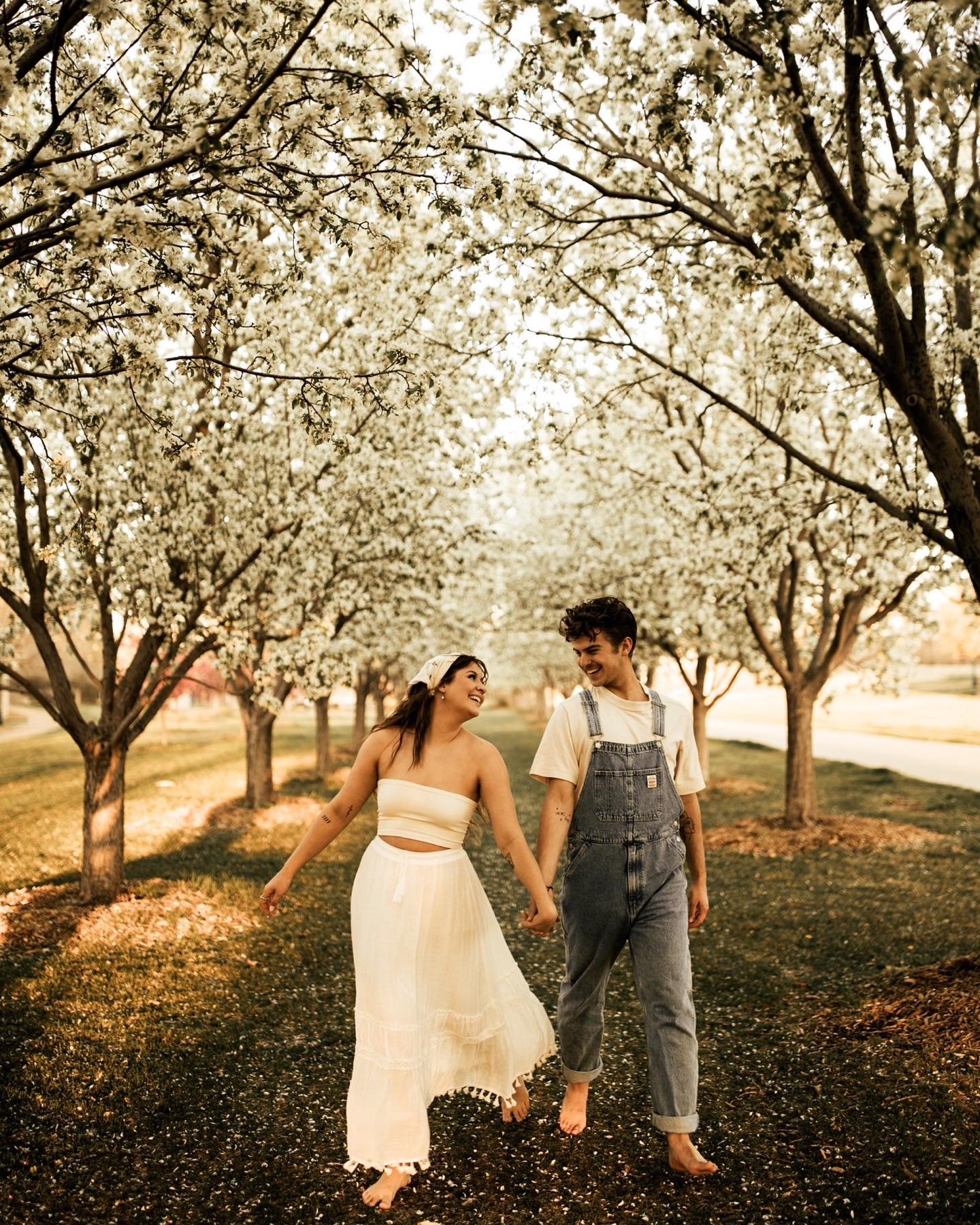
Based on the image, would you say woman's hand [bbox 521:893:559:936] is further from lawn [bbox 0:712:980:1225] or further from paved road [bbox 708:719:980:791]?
paved road [bbox 708:719:980:791]

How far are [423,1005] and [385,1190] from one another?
877 millimetres

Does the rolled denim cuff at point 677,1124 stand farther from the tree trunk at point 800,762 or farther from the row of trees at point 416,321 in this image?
the tree trunk at point 800,762

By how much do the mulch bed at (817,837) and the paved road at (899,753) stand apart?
832cm

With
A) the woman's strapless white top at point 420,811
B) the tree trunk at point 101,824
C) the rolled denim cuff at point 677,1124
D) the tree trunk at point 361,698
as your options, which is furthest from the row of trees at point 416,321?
the tree trunk at point 361,698

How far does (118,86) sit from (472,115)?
293cm

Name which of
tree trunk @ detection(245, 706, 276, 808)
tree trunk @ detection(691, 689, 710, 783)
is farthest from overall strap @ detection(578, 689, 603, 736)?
tree trunk @ detection(691, 689, 710, 783)

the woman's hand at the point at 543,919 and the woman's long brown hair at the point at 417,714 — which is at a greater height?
the woman's long brown hair at the point at 417,714

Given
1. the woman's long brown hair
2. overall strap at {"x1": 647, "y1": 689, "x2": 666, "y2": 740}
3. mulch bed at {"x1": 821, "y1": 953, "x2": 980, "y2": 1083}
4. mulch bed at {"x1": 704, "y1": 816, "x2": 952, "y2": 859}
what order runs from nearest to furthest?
the woman's long brown hair
overall strap at {"x1": 647, "y1": 689, "x2": 666, "y2": 740}
mulch bed at {"x1": 821, "y1": 953, "x2": 980, "y2": 1083}
mulch bed at {"x1": 704, "y1": 816, "x2": 952, "y2": 859}

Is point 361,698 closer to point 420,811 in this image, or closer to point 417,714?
point 417,714

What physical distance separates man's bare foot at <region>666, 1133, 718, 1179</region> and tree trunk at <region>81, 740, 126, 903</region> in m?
7.42

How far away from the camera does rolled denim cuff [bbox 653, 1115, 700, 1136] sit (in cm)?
491

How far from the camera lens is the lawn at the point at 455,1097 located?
188 inches

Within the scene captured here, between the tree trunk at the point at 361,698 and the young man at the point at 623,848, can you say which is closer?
the young man at the point at 623,848

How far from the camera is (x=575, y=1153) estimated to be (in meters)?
5.20
